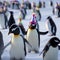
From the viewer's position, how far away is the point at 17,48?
603 cm

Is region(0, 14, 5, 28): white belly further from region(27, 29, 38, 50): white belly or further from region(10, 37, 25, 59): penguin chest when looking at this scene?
region(10, 37, 25, 59): penguin chest

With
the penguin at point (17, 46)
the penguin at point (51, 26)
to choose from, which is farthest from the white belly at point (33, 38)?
the penguin at point (51, 26)

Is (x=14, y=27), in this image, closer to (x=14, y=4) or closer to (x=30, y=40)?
(x=30, y=40)

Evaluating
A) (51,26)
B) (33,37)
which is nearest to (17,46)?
(33,37)

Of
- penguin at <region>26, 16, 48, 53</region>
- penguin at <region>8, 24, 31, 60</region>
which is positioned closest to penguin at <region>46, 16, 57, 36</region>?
penguin at <region>26, 16, 48, 53</region>

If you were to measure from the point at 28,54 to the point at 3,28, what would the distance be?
17.8 feet

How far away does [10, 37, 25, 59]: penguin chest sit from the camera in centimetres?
603

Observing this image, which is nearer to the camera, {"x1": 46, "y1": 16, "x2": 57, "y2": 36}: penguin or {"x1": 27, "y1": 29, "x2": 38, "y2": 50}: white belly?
{"x1": 27, "y1": 29, "x2": 38, "y2": 50}: white belly

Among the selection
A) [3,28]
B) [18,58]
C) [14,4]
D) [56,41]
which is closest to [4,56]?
[18,58]

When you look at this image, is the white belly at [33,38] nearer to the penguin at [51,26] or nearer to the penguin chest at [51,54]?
the penguin chest at [51,54]

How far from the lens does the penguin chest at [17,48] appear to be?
A: 6027mm

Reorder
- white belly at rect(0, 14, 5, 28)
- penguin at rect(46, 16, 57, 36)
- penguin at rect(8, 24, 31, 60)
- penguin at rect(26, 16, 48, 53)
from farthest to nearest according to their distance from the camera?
white belly at rect(0, 14, 5, 28)
penguin at rect(46, 16, 57, 36)
penguin at rect(26, 16, 48, 53)
penguin at rect(8, 24, 31, 60)

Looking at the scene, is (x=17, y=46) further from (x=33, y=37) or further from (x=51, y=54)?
(x=33, y=37)

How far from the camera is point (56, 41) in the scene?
18.8 ft
